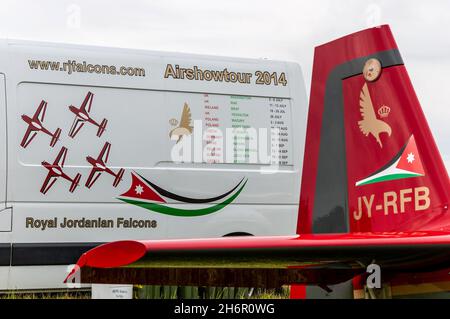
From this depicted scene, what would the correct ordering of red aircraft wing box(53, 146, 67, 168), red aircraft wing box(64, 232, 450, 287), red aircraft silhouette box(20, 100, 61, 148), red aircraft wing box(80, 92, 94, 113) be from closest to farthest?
red aircraft wing box(64, 232, 450, 287)
red aircraft silhouette box(20, 100, 61, 148)
red aircraft wing box(53, 146, 67, 168)
red aircraft wing box(80, 92, 94, 113)

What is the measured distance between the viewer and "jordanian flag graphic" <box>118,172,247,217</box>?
28.9 ft

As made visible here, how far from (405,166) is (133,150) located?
5.57 metres

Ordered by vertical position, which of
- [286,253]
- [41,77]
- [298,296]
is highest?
[41,77]

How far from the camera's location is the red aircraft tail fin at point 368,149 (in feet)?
11.0

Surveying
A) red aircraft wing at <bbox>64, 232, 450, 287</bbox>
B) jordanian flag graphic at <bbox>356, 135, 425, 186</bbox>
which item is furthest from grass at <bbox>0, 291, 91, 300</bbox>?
red aircraft wing at <bbox>64, 232, 450, 287</bbox>

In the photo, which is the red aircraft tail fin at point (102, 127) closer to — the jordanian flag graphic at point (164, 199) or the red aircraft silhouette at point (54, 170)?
the red aircraft silhouette at point (54, 170)

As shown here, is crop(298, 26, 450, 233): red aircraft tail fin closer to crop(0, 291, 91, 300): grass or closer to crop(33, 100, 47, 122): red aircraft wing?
crop(33, 100, 47, 122): red aircraft wing

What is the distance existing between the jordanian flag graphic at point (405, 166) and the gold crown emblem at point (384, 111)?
0.53 ft

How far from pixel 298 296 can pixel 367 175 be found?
0.54 metres

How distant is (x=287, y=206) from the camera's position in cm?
941

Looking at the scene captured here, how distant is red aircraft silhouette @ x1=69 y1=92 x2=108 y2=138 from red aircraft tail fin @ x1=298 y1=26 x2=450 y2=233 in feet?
15.9

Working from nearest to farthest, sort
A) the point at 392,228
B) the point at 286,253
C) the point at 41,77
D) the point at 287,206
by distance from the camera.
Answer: the point at 286,253
the point at 392,228
the point at 41,77
the point at 287,206
